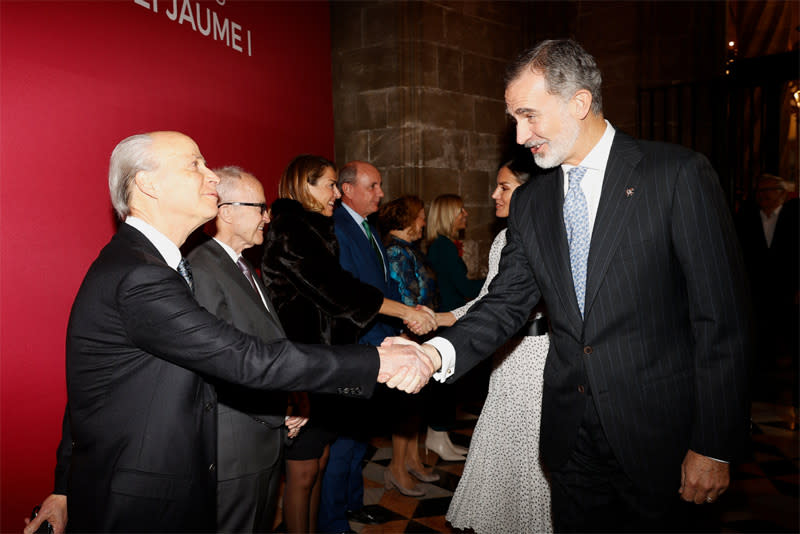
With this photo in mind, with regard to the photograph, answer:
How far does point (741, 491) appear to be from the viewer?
3660 mm

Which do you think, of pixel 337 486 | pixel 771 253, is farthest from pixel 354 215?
→ pixel 771 253

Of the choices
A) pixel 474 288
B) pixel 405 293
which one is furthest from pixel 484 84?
pixel 405 293

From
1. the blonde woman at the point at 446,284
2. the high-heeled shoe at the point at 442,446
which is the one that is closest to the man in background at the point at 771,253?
the blonde woman at the point at 446,284

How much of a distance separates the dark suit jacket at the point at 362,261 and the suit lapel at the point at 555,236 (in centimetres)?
152

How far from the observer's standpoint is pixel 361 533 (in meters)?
3.19

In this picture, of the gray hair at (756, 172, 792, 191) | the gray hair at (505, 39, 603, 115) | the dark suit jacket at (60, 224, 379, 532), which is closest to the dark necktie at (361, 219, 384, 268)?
the gray hair at (505, 39, 603, 115)

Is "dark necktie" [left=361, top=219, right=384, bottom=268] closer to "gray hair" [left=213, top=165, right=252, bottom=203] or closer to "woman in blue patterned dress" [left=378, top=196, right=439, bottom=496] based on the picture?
"woman in blue patterned dress" [left=378, top=196, right=439, bottom=496]

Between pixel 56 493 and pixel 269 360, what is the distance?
816 millimetres

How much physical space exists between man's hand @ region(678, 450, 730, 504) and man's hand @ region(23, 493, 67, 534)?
183cm

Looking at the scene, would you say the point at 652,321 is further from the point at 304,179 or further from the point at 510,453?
the point at 304,179

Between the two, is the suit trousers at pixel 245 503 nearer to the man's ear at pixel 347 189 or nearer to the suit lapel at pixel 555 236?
the suit lapel at pixel 555 236

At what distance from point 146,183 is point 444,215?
3053mm

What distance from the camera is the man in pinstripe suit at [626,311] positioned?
1530 millimetres

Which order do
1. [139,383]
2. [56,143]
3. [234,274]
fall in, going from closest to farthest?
1. [139,383]
2. [234,274]
3. [56,143]
